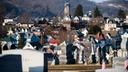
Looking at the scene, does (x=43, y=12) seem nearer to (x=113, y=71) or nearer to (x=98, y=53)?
(x=98, y=53)

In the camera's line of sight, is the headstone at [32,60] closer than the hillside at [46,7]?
Yes

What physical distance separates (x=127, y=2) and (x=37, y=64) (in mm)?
150431

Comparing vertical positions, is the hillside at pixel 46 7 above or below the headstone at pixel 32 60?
above

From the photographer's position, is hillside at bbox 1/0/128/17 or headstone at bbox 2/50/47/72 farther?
hillside at bbox 1/0/128/17

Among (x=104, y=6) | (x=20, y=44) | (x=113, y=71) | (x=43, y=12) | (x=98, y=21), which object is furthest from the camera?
(x=104, y=6)

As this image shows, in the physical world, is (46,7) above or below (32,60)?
above

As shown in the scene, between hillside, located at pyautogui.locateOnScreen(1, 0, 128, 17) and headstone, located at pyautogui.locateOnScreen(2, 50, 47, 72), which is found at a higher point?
hillside, located at pyautogui.locateOnScreen(1, 0, 128, 17)

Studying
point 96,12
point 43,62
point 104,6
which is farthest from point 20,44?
point 104,6

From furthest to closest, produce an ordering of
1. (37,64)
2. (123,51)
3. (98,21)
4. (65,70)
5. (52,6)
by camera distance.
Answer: (52,6), (98,21), (123,51), (65,70), (37,64)

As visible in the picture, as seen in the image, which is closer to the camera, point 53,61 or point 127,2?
point 53,61

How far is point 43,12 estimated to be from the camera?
146m

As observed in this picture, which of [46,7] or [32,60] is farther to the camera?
[46,7]

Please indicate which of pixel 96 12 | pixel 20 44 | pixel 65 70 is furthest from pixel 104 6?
pixel 65 70

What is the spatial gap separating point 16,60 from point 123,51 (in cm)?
1185
